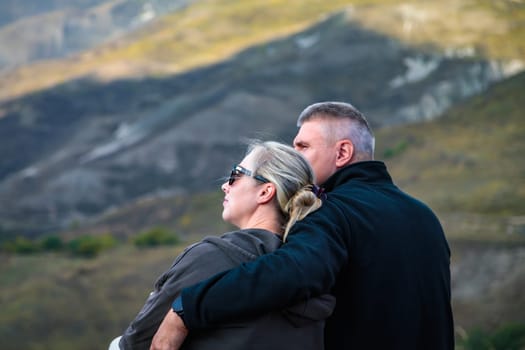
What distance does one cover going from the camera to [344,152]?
3557 mm

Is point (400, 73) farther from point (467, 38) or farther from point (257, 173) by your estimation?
point (257, 173)

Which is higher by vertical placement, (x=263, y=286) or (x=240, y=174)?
(x=240, y=174)

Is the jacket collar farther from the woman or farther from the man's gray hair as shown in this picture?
the woman

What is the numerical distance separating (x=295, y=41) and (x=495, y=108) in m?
30.7

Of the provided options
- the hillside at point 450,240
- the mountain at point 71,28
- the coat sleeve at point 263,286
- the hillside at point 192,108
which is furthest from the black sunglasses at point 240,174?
the mountain at point 71,28

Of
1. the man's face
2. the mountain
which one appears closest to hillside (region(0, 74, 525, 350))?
the man's face

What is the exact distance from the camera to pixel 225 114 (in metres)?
46.3

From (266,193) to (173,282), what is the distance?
56cm

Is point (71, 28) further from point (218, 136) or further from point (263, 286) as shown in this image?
point (263, 286)

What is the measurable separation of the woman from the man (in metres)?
0.07

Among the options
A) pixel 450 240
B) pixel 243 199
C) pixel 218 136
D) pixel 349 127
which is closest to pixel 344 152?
pixel 349 127

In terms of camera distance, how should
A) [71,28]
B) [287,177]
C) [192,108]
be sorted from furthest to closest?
[71,28], [192,108], [287,177]

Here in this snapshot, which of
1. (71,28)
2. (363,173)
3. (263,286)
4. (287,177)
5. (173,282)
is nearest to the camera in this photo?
(263,286)

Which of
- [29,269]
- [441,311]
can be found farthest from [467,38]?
[441,311]
